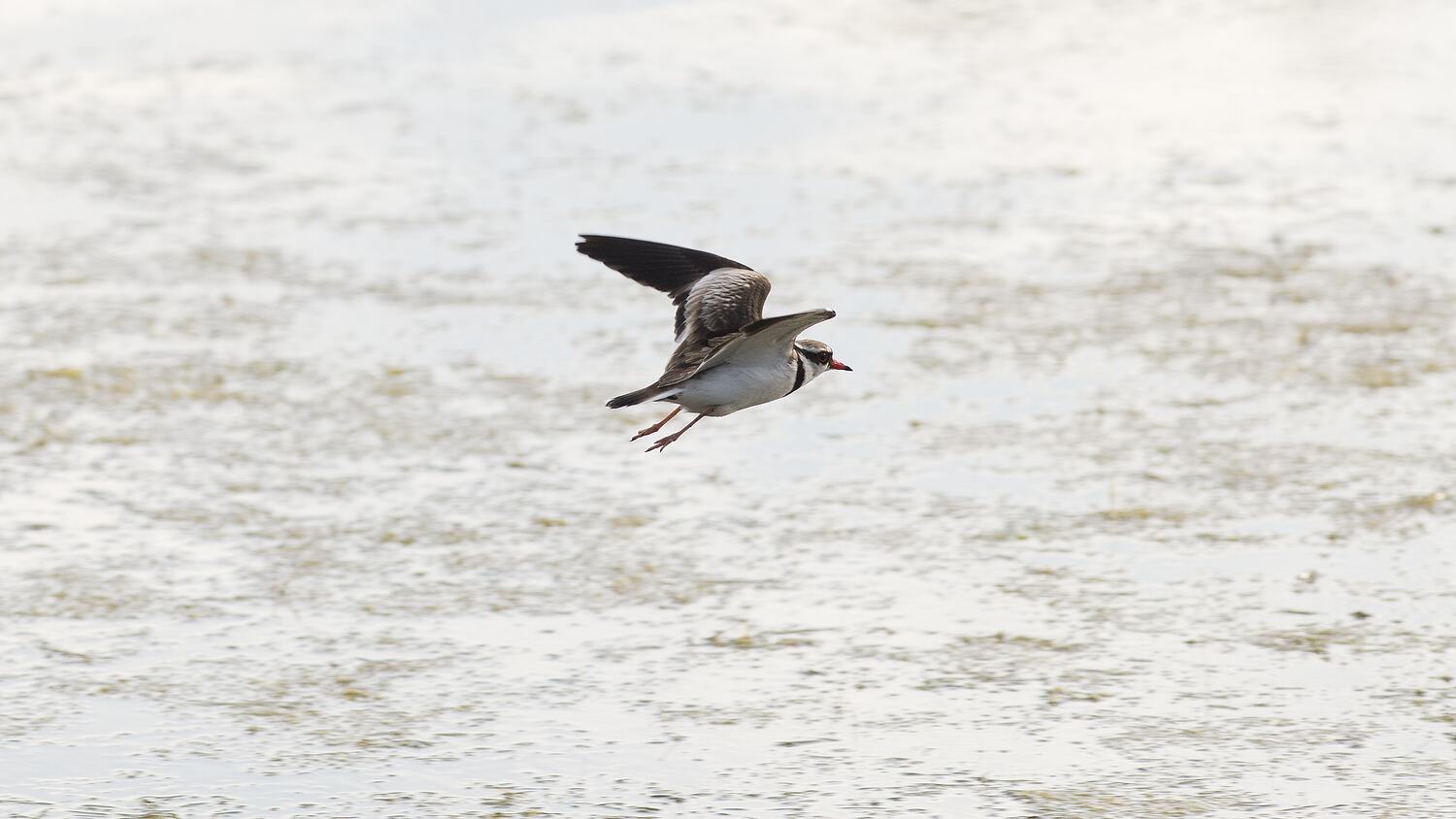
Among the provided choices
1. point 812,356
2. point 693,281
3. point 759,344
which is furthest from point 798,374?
point 693,281

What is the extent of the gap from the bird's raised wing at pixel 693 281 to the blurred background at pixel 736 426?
143cm

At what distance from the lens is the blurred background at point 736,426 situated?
6.78m

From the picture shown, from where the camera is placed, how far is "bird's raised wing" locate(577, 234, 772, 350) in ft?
21.0

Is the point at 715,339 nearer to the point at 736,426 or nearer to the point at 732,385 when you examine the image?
the point at 732,385

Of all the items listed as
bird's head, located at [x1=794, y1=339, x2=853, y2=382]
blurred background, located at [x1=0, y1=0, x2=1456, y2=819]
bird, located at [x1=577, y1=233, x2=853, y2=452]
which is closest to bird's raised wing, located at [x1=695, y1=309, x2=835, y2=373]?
bird, located at [x1=577, y1=233, x2=853, y2=452]

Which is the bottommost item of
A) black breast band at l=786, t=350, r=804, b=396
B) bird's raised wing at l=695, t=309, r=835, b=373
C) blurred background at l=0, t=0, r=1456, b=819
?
blurred background at l=0, t=0, r=1456, b=819

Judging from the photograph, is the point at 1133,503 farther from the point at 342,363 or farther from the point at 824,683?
the point at 342,363

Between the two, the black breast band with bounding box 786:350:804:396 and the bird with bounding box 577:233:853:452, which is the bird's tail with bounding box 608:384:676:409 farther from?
the black breast band with bounding box 786:350:804:396

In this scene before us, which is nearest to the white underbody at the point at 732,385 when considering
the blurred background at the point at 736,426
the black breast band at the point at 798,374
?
the black breast band at the point at 798,374

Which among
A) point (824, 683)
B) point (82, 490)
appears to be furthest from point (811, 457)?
point (82, 490)

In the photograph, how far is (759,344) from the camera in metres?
6.00

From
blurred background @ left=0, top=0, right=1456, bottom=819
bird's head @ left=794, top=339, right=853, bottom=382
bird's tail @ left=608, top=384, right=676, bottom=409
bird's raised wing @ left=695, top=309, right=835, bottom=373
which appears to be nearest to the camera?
bird's tail @ left=608, top=384, right=676, bottom=409

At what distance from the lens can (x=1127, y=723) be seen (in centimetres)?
685

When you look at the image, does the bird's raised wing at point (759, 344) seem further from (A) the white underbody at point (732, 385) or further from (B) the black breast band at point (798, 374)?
(B) the black breast band at point (798, 374)
